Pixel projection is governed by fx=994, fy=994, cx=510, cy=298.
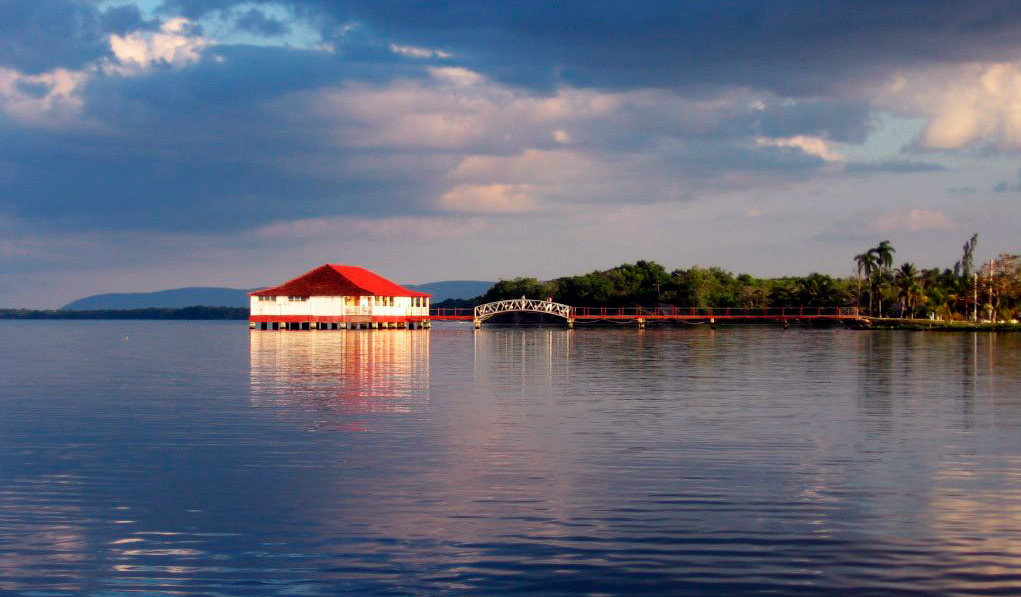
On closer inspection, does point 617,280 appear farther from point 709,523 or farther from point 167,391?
point 709,523

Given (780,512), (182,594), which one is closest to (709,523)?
(780,512)

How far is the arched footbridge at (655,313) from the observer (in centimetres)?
11319

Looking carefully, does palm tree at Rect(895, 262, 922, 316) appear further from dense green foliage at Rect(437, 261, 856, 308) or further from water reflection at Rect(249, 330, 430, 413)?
water reflection at Rect(249, 330, 430, 413)

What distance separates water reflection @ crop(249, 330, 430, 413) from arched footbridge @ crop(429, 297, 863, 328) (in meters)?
56.6

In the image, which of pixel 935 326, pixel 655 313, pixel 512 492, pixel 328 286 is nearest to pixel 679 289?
pixel 655 313

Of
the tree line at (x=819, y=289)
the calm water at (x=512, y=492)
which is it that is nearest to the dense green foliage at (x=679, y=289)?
the tree line at (x=819, y=289)

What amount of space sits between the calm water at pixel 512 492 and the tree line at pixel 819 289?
88.7 meters

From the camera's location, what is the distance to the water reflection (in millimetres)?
26141

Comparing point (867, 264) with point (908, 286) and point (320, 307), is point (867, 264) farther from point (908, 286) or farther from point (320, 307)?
point (320, 307)

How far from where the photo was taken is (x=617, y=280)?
13525cm

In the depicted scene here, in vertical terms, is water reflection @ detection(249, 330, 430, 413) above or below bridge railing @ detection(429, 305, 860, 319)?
below

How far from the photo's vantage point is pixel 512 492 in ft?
44.3

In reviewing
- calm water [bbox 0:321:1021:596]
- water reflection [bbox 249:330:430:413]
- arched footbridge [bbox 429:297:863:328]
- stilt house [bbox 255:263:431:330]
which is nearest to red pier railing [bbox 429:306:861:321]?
arched footbridge [bbox 429:297:863:328]

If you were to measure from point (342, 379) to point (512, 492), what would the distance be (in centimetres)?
2188
